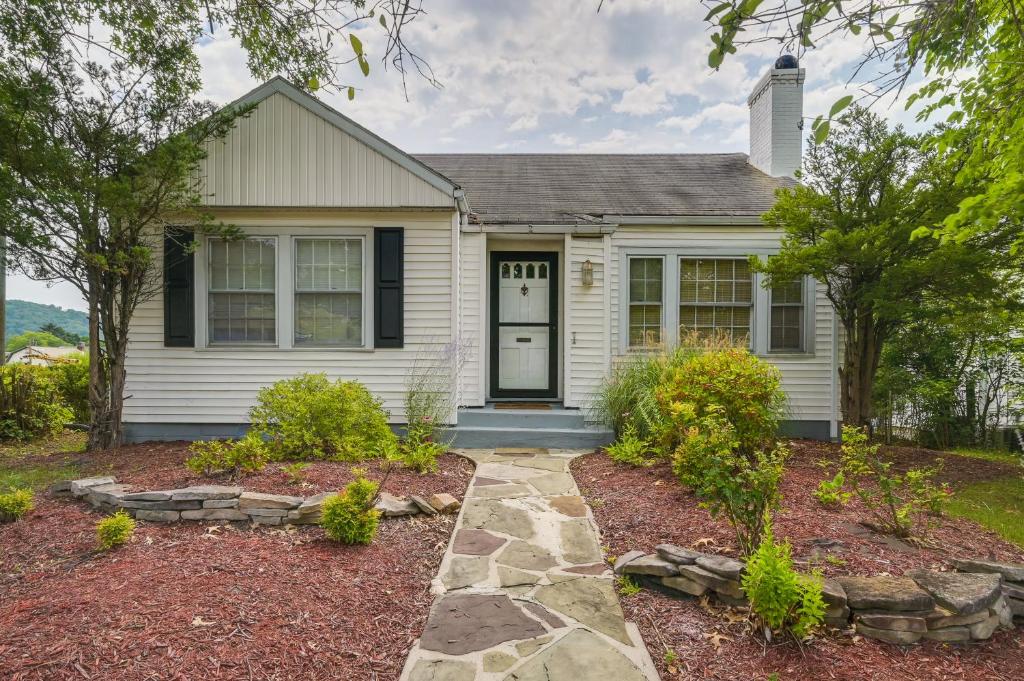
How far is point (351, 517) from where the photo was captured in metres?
3.00

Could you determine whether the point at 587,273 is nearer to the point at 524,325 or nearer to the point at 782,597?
the point at 524,325

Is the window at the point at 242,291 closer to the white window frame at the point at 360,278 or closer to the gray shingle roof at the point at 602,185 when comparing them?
the white window frame at the point at 360,278

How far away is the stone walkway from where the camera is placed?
205 centimetres

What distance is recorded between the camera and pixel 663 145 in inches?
396

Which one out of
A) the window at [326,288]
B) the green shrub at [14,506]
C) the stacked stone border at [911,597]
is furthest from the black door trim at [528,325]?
the green shrub at [14,506]

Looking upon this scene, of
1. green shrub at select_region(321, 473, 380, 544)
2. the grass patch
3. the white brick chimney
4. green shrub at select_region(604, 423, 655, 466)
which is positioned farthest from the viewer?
the white brick chimney

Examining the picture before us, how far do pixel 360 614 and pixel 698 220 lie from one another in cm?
608

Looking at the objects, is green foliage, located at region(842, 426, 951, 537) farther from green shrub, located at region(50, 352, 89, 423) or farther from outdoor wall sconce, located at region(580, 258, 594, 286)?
green shrub, located at region(50, 352, 89, 423)

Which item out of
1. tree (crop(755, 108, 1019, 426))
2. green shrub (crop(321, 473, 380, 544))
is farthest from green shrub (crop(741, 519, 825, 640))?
tree (crop(755, 108, 1019, 426))

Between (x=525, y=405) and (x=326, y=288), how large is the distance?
3040 mm

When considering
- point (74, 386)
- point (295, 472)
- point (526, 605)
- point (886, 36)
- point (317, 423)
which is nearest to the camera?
point (886, 36)

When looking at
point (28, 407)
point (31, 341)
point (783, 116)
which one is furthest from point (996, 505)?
point (31, 341)

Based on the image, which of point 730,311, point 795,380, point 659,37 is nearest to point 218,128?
point 659,37

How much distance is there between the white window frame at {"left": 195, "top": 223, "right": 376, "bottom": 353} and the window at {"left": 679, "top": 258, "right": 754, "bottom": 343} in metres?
4.11
